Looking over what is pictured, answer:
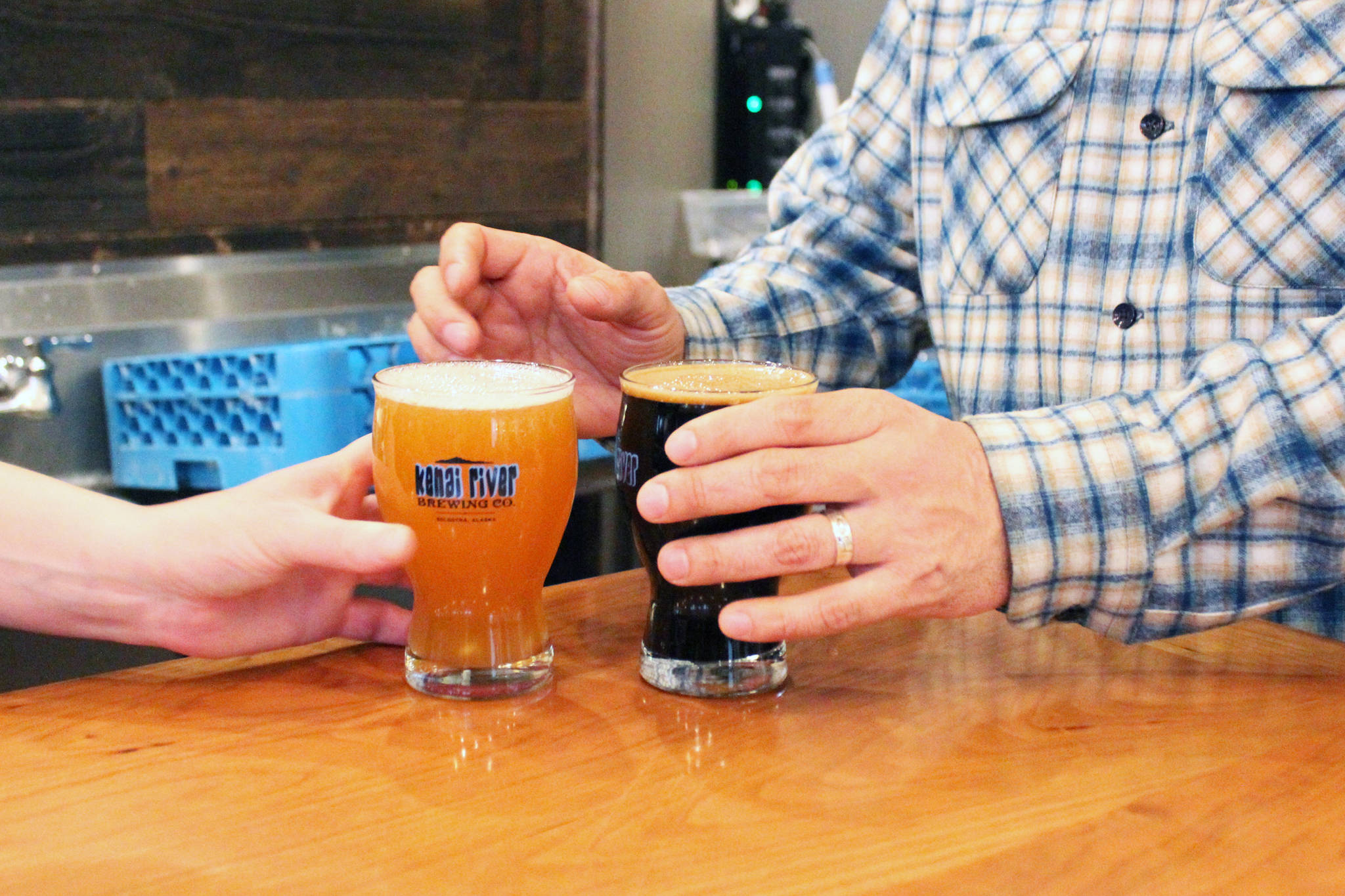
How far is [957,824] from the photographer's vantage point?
0.72 m

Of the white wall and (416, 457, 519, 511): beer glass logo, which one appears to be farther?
the white wall

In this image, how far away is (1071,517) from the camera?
0.96m

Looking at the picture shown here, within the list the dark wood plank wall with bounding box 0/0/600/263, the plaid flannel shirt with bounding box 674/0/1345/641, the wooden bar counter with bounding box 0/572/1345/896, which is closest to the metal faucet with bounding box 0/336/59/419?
the dark wood plank wall with bounding box 0/0/600/263

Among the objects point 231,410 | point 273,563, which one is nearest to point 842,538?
point 273,563

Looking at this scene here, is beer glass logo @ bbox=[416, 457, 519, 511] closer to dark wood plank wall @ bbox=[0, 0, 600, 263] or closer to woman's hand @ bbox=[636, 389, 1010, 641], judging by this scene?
woman's hand @ bbox=[636, 389, 1010, 641]

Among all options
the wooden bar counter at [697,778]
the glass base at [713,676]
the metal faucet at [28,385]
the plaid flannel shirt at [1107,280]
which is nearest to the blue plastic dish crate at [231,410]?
the metal faucet at [28,385]

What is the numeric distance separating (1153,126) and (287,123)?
165 cm

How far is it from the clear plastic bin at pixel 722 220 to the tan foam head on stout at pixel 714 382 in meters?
2.33

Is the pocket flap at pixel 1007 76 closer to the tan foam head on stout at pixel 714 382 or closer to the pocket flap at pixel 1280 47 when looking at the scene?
the pocket flap at pixel 1280 47

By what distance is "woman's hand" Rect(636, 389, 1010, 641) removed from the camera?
868mm

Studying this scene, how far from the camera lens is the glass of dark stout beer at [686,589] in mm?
902

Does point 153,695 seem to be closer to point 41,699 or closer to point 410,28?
point 41,699

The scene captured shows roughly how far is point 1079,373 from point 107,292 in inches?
63.0

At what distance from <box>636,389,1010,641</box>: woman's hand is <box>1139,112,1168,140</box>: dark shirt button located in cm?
63
